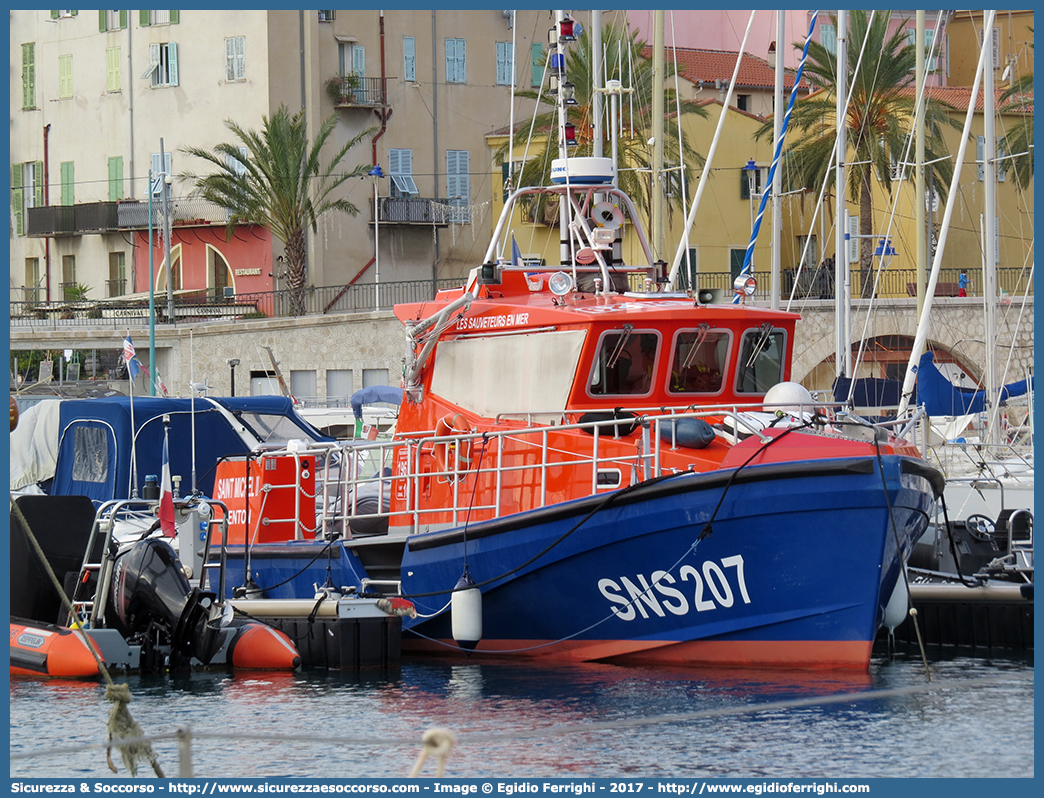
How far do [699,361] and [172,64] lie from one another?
122ft

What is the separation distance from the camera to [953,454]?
18922 millimetres

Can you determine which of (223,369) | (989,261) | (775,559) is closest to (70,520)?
(775,559)

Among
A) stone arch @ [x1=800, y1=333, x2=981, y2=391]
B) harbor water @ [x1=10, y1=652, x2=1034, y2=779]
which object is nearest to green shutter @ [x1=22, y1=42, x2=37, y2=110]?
stone arch @ [x1=800, y1=333, x2=981, y2=391]

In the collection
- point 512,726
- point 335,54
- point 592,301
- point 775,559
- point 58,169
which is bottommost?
point 512,726

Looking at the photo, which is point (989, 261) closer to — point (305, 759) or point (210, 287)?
point (305, 759)

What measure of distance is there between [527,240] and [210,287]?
34.2ft

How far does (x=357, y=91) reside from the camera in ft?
143

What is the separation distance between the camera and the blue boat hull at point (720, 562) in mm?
9992

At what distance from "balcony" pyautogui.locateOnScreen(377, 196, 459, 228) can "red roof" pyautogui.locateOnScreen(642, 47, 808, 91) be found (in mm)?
8607

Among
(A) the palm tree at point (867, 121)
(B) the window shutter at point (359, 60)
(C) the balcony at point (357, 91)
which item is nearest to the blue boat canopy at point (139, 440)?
(A) the palm tree at point (867, 121)

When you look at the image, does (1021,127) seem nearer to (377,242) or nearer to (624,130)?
(624,130)

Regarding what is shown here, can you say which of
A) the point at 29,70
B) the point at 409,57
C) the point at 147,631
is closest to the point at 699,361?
the point at 147,631

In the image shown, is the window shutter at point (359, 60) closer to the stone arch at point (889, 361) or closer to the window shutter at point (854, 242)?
the window shutter at point (854, 242)

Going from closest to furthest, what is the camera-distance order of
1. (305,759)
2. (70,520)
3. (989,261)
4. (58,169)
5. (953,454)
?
(305,759), (70,520), (953,454), (989,261), (58,169)
